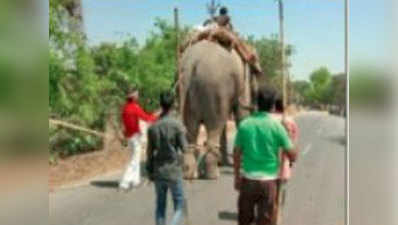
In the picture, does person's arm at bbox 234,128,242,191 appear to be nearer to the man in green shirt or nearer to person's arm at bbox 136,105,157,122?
the man in green shirt

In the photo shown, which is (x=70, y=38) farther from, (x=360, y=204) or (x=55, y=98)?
(x=360, y=204)

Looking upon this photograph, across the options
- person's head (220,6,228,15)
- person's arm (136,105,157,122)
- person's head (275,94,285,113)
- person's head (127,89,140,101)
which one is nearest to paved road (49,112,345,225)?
person's head (275,94,285,113)

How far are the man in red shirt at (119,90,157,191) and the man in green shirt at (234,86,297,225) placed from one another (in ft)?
3.08

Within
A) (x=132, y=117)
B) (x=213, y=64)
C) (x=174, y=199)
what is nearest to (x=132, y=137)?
(x=132, y=117)

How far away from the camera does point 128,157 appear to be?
4.79 meters

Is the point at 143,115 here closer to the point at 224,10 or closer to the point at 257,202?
the point at 224,10

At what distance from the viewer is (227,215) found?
179 inches

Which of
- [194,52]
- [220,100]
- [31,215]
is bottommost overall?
[31,215]

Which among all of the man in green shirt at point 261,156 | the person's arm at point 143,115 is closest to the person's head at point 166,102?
the person's arm at point 143,115

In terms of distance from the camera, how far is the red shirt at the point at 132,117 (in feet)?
15.2

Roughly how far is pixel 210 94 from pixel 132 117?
2.08 feet

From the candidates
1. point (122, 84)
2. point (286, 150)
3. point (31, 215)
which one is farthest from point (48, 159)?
point (286, 150)

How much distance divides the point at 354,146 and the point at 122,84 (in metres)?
1.62

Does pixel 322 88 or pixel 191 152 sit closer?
pixel 322 88
